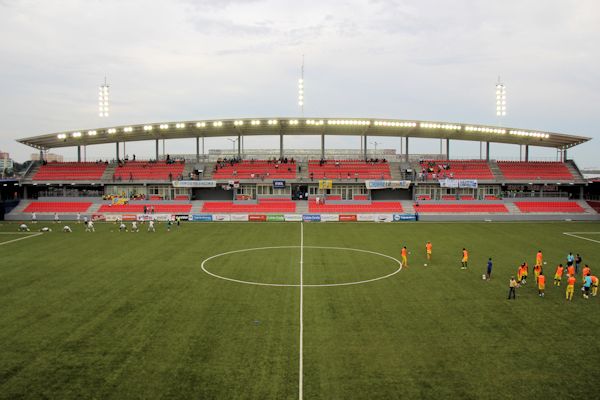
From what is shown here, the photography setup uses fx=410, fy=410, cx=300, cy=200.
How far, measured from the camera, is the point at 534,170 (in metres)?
66.7

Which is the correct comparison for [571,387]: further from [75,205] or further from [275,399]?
[75,205]

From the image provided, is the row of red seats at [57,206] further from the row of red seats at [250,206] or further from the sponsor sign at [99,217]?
the row of red seats at [250,206]

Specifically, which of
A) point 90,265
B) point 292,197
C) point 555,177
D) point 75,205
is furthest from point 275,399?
point 555,177

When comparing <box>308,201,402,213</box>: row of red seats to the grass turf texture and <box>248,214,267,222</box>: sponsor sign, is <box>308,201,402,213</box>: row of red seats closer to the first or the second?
<box>248,214,267,222</box>: sponsor sign

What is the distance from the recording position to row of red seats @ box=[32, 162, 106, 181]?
65125 millimetres

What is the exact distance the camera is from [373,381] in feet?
40.2

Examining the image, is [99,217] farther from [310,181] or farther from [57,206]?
[310,181]

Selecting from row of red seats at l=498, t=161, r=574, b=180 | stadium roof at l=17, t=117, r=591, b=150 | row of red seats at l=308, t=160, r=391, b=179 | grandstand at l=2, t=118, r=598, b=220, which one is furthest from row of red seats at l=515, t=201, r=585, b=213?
row of red seats at l=308, t=160, r=391, b=179

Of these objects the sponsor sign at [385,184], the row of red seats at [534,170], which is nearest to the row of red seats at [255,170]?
the sponsor sign at [385,184]

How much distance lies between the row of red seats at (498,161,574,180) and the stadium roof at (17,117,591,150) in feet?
12.6

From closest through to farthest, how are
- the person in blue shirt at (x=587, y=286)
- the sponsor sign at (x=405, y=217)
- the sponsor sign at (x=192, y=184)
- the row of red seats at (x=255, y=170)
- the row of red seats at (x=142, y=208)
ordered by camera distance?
the person in blue shirt at (x=587, y=286) → the sponsor sign at (x=405, y=217) → the row of red seats at (x=142, y=208) → the sponsor sign at (x=192, y=184) → the row of red seats at (x=255, y=170)

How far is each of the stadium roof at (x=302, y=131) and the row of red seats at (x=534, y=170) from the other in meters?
3.84

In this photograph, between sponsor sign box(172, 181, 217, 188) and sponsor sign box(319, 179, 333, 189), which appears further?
sponsor sign box(319, 179, 333, 189)

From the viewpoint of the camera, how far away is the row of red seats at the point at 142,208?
59197mm
